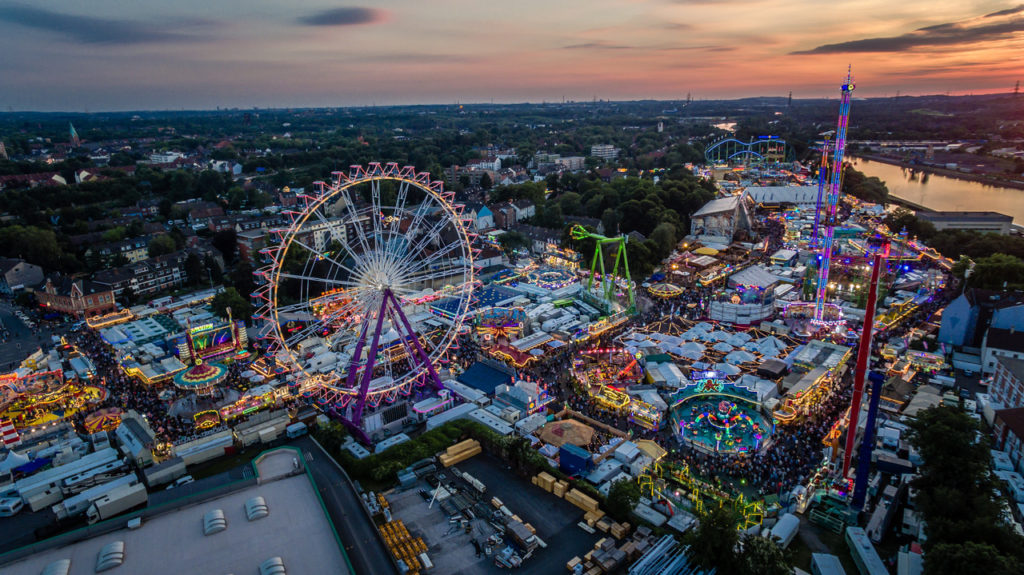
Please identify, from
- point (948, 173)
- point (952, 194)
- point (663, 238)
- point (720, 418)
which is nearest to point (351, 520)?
point (720, 418)

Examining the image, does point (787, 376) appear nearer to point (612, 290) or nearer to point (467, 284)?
point (612, 290)

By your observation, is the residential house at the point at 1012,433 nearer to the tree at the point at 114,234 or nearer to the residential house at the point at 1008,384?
the residential house at the point at 1008,384

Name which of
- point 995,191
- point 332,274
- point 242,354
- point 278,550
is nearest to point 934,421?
point 278,550

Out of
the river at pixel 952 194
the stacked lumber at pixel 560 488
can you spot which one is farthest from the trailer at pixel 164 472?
the river at pixel 952 194

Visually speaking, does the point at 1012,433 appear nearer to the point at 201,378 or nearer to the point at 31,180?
the point at 201,378

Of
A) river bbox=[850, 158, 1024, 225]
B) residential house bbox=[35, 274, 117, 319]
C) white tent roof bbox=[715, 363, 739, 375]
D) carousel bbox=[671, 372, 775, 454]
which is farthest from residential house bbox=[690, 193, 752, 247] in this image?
residential house bbox=[35, 274, 117, 319]
